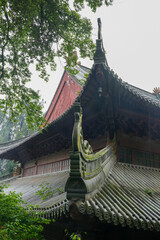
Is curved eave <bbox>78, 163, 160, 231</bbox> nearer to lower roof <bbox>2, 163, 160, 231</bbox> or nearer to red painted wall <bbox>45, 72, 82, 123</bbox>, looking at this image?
lower roof <bbox>2, 163, 160, 231</bbox>

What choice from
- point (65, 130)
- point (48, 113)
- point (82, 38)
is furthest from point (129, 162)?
point (48, 113)

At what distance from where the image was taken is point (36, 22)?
638 centimetres

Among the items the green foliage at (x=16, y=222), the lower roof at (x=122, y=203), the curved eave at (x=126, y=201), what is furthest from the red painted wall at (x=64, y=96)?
the green foliage at (x=16, y=222)

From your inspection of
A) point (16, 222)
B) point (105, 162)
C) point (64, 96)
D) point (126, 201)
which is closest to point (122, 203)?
point (126, 201)

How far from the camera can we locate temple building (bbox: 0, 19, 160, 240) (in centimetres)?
285

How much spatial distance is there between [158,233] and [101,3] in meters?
5.91

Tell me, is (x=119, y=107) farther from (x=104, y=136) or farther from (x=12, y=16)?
(x=12, y=16)

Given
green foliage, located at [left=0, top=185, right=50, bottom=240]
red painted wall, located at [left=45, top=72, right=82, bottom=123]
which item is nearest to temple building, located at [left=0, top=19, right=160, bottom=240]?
green foliage, located at [left=0, top=185, right=50, bottom=240]

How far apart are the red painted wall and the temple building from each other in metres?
3.18

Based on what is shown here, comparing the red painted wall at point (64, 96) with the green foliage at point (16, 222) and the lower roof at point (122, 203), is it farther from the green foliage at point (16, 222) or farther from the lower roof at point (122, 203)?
the green foliage at point (16, 222)

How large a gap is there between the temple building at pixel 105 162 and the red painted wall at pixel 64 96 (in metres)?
3.18

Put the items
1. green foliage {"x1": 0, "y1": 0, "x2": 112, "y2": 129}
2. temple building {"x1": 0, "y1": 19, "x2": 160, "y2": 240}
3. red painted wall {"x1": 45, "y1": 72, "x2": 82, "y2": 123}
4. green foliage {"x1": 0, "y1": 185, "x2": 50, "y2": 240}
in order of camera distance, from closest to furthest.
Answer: temple building {"x1": 0, "y1": 19, "x2": 160, "y2": 240} → green foliage {"x1": 0, "y1": 185, "x2": 50, "y2": 240} → green foliage {"x1": 0, "y1": 0, "x2": 112, "y2": 129} → red painted wall {"x1": 45, "y1": 72, "x2": 82, "y2": 123}

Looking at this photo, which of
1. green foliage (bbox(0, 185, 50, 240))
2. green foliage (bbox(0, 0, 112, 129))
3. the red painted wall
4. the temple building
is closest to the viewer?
the temple building

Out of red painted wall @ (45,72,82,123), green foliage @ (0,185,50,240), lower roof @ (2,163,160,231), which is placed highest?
red painted wall @ (45,72,82,123)
